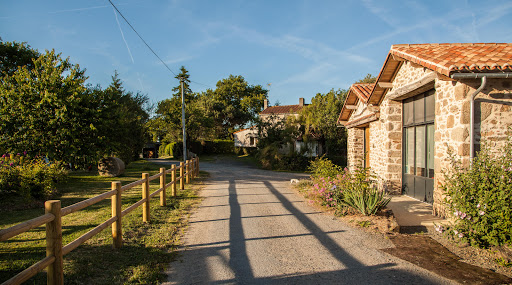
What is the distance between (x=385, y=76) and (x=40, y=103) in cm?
1239

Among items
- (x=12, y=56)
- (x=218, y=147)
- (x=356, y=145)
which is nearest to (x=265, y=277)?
(x=356, y=145)

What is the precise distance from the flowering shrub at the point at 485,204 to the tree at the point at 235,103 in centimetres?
4302

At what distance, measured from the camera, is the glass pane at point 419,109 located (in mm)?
8203

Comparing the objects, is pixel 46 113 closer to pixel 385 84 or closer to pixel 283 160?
pixel 385 84

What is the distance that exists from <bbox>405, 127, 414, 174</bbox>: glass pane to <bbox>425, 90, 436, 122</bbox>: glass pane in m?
1.08

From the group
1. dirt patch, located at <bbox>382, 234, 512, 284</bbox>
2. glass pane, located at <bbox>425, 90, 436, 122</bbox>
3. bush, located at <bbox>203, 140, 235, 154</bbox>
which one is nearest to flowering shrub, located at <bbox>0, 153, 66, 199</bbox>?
dirt patch, located at <bbox>382, 234, 512, 284</bbox>

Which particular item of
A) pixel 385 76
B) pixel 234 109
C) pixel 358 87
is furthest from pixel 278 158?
pixel 234 109

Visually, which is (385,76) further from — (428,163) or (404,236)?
(404,236)

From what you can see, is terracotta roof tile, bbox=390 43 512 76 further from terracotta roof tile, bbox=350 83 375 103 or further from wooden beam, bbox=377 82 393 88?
terracotta roof tile, bbox=350 83 375 103

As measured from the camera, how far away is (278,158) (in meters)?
21.7

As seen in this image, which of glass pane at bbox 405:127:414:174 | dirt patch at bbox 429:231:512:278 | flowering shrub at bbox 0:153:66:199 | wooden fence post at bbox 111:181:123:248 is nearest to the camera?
dirt patch at bbox 429:231:512:278

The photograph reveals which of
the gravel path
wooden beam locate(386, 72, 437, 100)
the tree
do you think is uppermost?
the tree

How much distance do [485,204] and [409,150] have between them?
5.11 m

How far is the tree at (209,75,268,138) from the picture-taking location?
48.2m
